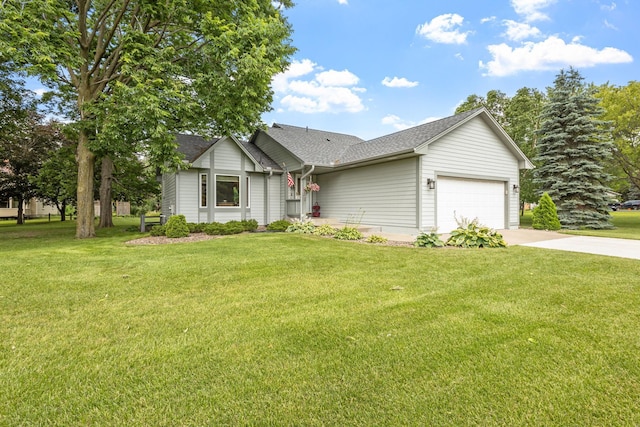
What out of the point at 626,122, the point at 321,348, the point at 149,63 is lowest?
the point at 321,348

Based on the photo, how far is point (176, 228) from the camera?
1054 cm

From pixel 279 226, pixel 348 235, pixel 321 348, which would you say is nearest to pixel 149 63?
pixel 279 226

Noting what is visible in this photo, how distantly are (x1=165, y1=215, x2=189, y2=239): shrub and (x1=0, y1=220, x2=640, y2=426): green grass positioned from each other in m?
5.38

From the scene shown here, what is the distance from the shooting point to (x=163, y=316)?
3.31 meters

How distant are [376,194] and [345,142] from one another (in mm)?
6586

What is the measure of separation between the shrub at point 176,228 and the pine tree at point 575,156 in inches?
653

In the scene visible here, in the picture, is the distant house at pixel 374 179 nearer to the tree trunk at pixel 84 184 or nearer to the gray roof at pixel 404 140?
the gray roof at pixel 404 140

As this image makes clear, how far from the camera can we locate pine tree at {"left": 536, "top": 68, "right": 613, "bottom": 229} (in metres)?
14.3

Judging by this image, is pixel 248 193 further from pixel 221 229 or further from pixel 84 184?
pixel 84 184

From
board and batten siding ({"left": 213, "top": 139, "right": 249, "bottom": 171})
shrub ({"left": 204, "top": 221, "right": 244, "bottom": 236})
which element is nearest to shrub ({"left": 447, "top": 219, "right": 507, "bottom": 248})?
shrub ({"left": 204, "top": 221, "right": 244, "bottom": 236})

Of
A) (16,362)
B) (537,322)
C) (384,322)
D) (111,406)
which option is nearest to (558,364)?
(537,322)

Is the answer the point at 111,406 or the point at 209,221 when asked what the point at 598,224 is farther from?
the point at 111,406

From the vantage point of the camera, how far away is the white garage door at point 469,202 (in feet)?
36.7

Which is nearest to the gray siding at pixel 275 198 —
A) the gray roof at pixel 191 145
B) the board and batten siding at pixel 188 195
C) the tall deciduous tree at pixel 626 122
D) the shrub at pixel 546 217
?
the gray roof at pixel 191 145
